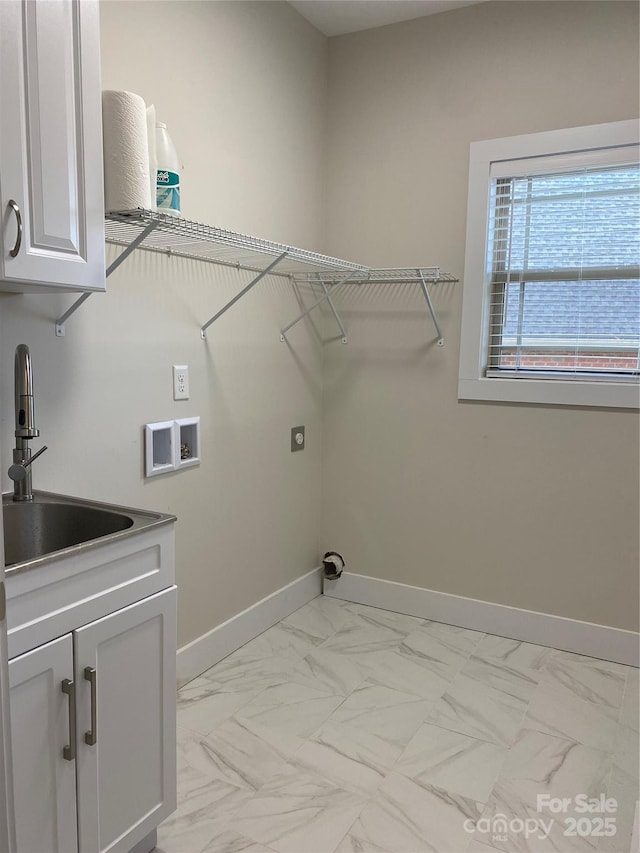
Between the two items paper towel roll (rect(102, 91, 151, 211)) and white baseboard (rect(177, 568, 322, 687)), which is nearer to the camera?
paper towel roll (rect(102, 91, 151, 211))

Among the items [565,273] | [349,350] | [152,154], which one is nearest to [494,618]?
[349,350]

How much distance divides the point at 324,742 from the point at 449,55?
2706mm

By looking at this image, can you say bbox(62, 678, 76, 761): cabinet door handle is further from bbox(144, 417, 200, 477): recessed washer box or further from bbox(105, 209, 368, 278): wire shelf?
bbox(105, 209, 368, 278): wire shelf

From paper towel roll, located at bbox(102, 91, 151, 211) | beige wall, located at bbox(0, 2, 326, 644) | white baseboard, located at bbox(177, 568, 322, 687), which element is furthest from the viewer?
white baseboard, located at bbox(177, 568, 322, 687)

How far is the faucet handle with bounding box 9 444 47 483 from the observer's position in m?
1.67

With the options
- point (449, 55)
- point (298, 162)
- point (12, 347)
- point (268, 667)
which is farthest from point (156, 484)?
point (449, 55)

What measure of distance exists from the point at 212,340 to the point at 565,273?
1.45m

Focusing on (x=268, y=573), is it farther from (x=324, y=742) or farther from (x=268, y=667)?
(x=324, y=742)

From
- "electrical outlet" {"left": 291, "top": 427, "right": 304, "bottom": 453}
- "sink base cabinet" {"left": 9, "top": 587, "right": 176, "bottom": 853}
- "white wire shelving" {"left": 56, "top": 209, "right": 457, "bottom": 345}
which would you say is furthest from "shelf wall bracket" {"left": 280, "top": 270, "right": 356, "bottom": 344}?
"sink base cabinet" {"left": 9, "top": 587, "right": 176, "bottom": 853}

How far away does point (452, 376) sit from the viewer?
2.95 m

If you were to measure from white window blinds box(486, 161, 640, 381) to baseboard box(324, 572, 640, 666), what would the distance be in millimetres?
1024

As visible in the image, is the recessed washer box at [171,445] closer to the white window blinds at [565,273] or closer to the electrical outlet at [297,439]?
the electrical outlet at [297,439]

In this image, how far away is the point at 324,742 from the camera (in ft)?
6.99

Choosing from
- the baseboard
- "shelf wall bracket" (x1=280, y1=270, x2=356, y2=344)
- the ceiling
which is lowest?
the baseboard
